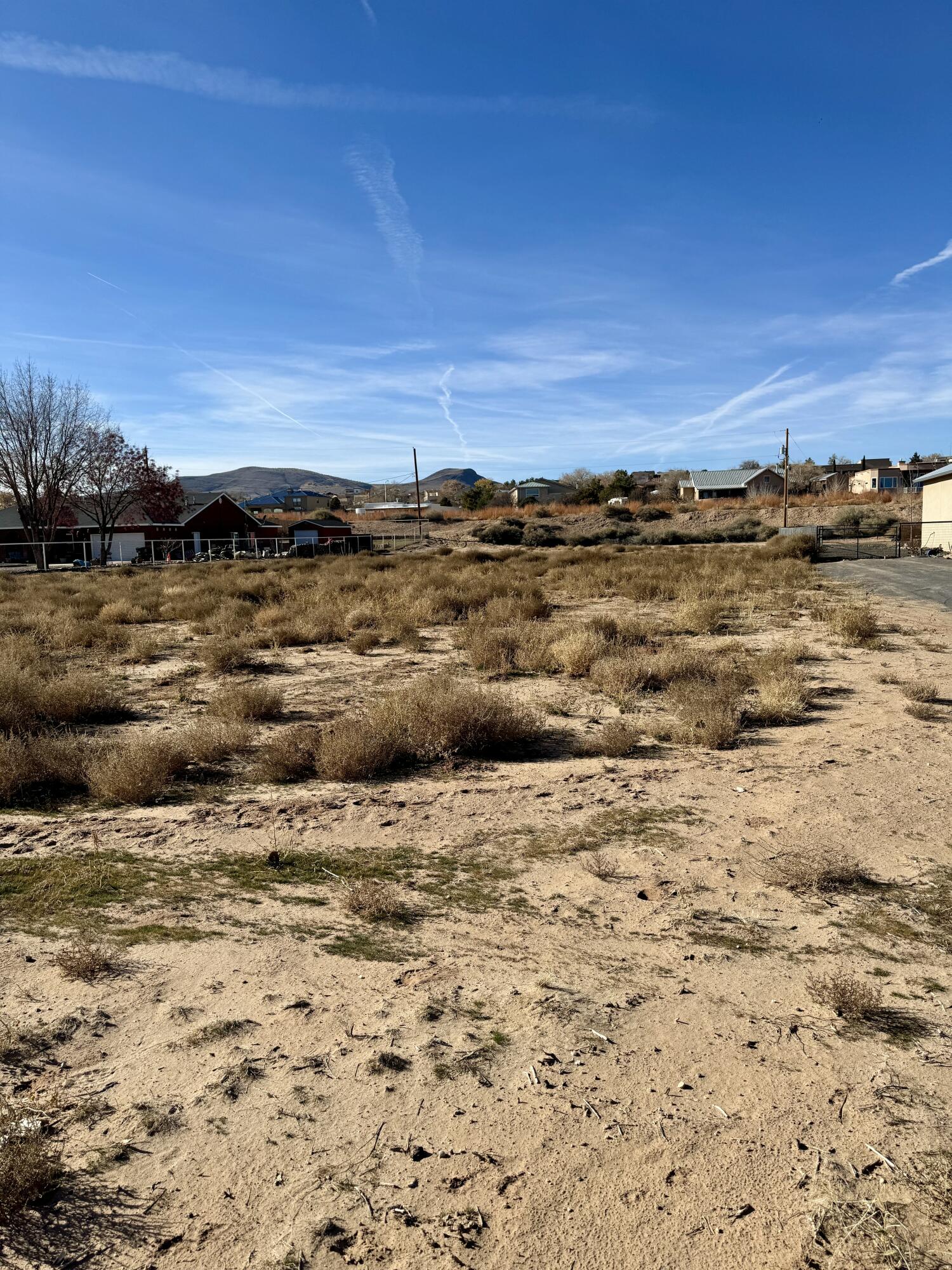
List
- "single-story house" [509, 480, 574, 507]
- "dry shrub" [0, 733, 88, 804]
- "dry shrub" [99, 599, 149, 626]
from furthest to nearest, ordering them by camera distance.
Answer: "single-story house" [509, 480, 574, 507]
"dry shrub" [99, 599, 149, 626]
"dry shrub" [0, 733, 88, 804]

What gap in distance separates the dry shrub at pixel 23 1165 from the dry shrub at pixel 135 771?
3978 millimetres

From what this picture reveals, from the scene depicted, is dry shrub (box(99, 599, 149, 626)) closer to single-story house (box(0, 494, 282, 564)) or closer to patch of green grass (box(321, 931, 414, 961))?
patch of green grass (box(321, 931, 414, 961))

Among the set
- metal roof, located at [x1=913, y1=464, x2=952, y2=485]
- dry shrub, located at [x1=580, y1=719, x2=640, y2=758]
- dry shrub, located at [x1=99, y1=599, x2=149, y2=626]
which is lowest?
dry shrub, located at [x1=580, y1=719, x2=640, y2=758]

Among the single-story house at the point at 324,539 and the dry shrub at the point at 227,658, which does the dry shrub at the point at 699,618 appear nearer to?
the dry shrub at the point at 227,658

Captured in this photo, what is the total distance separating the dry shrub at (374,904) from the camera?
461 centimetres

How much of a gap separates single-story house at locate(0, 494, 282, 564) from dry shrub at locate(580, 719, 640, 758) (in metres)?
52.7

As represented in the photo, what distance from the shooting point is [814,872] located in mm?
4895

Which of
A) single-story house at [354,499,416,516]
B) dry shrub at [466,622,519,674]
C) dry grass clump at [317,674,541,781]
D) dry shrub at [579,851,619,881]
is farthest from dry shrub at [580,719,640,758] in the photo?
single-story house at [354,499,416,516]

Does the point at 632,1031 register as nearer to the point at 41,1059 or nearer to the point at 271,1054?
the point at 271,1054

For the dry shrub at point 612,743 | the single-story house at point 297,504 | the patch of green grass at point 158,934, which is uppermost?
the single-story house at point 297,504

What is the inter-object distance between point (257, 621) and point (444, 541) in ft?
157

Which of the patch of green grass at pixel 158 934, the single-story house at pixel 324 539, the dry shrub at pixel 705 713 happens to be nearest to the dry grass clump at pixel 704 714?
the dry shrub at pixel 705 713

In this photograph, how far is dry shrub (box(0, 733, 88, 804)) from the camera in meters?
6.76

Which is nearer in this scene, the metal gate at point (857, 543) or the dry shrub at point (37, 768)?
the dry shrub at point (37, 768)
